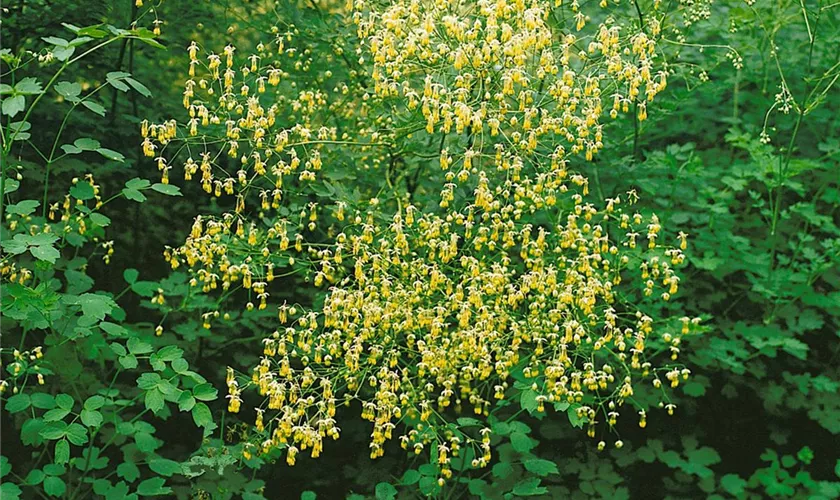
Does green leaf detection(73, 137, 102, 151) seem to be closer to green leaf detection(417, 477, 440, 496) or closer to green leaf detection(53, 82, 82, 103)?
green leaf detection(53, 82, 82, 103)

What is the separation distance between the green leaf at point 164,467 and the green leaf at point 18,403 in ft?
1.62

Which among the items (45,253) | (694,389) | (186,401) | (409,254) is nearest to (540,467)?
(409,254)

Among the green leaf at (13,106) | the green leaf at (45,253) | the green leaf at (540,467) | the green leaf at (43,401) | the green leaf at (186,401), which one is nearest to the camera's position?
the green leaf at (13,106)

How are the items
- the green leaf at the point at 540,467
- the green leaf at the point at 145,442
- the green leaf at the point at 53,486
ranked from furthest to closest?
the green leaf at the point at 540,467
the green leaf at the point at 145,442
the green leaf at the point at 53,486

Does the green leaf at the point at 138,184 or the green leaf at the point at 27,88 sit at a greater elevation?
the green leaf at the point at 27,88

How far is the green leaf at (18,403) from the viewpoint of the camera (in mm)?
2904

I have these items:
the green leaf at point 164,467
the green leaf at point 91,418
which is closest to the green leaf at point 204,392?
the green leaf at point 91,418

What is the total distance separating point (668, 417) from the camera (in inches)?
179

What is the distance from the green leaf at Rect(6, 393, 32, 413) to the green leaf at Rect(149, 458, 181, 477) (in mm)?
493

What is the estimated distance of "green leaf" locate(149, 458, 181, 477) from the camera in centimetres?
313

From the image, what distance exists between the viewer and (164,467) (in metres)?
3.15

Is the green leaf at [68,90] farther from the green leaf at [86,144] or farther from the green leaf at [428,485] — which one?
the green leaf at [428,485]

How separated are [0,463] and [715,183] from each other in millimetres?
3788

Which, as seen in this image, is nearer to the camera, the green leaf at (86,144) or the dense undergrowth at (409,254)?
the dense undergrowth at (409,254)
